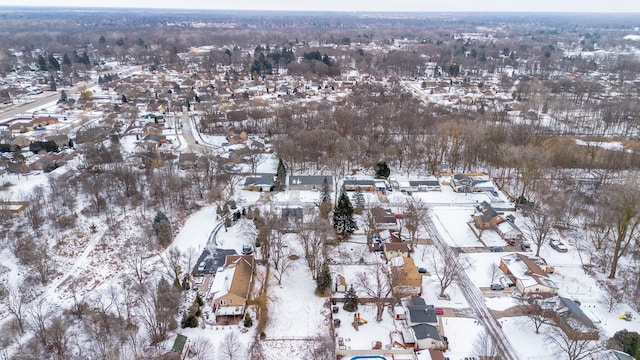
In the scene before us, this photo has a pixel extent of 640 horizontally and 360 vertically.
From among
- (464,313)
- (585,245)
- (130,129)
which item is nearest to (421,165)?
(585,245)

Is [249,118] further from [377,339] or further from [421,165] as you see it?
[377,339]

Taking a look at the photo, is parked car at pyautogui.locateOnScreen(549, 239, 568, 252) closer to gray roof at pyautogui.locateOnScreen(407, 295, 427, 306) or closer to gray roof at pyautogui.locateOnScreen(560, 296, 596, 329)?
gray roof at pyautogui.locateOnScreen(560, 296, 596, 329)

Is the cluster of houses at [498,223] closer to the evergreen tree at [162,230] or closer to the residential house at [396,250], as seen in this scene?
the residential house at [396,250]

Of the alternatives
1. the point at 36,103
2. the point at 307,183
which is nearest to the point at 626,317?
the point at 307,183

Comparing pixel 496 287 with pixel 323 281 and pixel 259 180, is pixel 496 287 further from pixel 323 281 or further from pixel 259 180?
pixel 259 180

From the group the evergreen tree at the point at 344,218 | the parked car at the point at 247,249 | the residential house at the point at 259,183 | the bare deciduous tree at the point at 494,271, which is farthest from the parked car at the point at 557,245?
the residential house at the point at 259,183

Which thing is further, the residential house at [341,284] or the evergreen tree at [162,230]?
the evergreen tree at [162,230]
